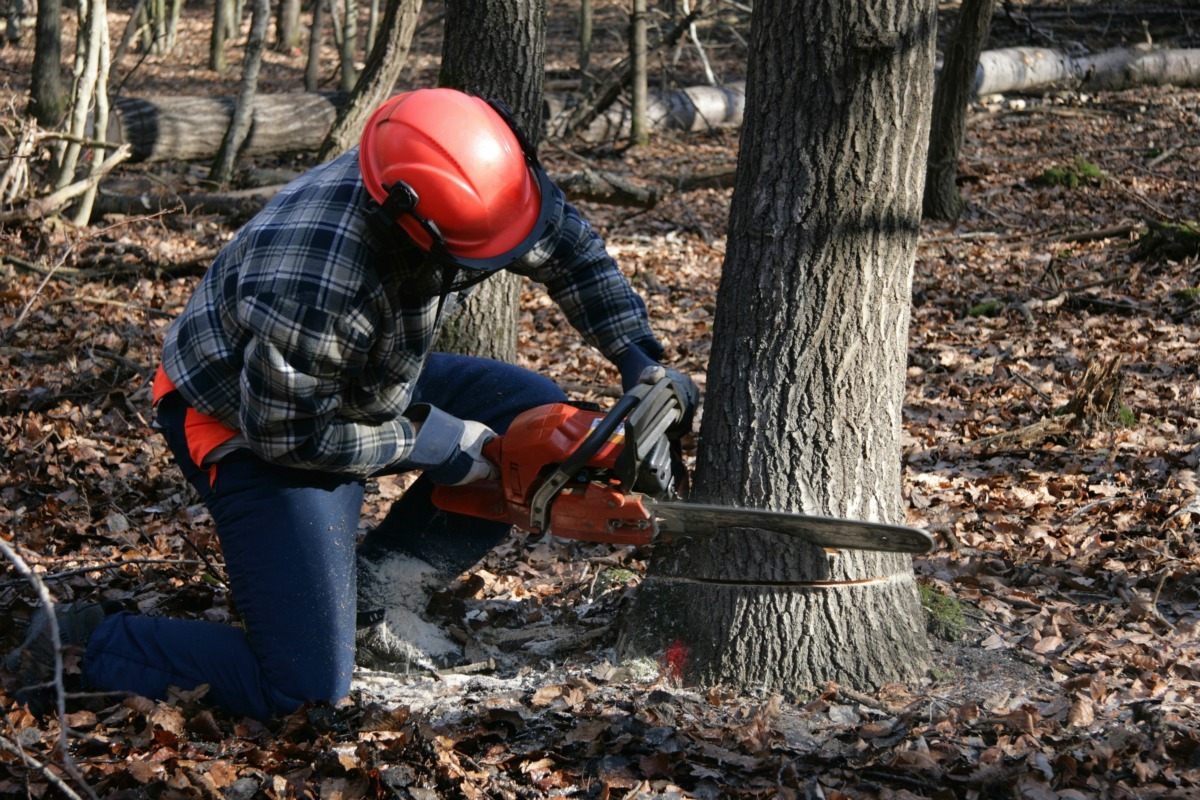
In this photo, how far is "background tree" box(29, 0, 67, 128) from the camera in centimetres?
925

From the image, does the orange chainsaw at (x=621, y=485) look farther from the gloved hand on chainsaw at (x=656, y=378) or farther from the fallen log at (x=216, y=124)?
the fallen log at (x=216, y=124)

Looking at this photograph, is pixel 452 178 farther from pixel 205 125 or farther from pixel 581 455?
pixel 205 125

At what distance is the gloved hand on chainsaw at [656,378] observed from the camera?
2988mm

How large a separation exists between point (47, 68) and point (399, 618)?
8.23 meters

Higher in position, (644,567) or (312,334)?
(312,334)

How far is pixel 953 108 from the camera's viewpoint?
9.50 meters

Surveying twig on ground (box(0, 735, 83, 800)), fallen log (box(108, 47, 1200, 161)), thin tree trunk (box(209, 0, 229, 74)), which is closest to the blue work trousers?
twig on ground (box(0, 735, 83, 800))

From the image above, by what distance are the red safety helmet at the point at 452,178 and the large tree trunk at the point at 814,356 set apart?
717 millimetres

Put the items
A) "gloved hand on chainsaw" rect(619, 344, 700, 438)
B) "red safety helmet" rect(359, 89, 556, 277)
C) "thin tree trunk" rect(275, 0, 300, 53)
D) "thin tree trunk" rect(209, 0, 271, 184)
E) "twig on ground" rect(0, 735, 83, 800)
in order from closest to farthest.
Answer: "twig on ground" rect(0, 735, 83, 800) < "red safety helmet" rect(359, 89, 556, 277) < "gloved hand on chainsaw" rect(619, 344, 700, 438) < "thin tree trunk" rect(209, 0, 271, 184) < "thin tree trunk" rect(275, 0, 300, 53)

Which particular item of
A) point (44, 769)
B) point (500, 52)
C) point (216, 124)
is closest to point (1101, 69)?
point (216, 124)

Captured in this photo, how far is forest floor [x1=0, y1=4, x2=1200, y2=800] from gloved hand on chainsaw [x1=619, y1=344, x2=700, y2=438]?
766mm

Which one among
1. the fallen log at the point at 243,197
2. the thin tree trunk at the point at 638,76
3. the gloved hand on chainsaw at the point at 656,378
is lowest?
the gloved hand on chainsaw at the point at 656,378

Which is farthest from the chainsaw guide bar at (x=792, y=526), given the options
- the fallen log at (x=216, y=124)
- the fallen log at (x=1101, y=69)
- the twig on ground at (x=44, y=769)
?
the fallen log at (x=1101, y=69)

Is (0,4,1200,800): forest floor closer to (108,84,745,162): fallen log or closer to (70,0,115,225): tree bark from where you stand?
(70,0,115,225): tree bark
